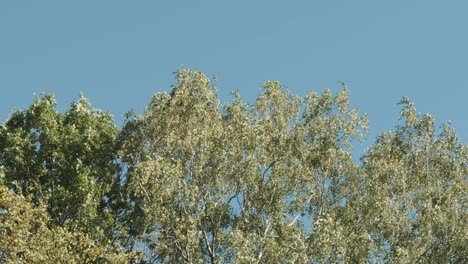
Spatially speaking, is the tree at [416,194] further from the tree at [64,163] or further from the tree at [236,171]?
the tree at [64,163]

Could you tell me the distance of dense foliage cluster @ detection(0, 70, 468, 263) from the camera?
49.2 m

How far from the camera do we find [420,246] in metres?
49.4

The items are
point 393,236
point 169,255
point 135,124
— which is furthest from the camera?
point 135,124

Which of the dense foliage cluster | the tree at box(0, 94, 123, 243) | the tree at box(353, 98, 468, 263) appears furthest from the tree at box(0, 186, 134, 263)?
the tree at box(353, 98, 468, 263)

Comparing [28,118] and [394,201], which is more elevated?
[28,118]

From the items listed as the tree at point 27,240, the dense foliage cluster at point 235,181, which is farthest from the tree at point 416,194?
the tree at point 27,240

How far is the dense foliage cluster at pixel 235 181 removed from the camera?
49.2 metres

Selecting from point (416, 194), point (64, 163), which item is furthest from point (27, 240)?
point (416, 194)

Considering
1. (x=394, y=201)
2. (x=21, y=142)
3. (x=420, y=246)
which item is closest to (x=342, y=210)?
(x=394, y=201)

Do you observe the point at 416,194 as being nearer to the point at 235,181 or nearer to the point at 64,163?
the point at 235,181

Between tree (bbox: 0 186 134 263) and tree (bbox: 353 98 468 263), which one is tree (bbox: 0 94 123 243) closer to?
tree (bbox: 0 186 134 263)

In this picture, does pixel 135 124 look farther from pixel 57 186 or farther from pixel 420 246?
pixel 420 246

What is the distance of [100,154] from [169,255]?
10.7m

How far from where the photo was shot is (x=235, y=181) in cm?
5334
